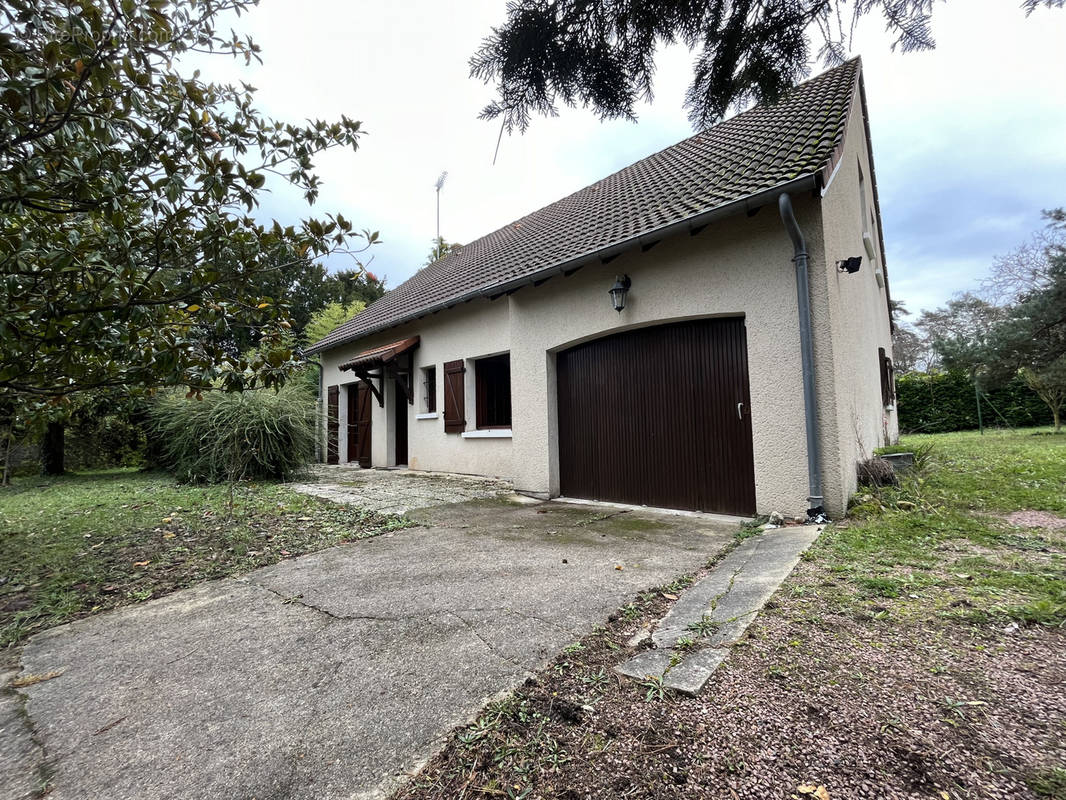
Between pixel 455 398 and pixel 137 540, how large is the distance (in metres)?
4.94

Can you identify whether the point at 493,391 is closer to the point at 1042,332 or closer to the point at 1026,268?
the point at 1042,332

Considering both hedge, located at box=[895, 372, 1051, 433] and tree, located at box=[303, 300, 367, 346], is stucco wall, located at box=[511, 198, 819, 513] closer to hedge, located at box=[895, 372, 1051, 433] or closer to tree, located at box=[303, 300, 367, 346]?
tree, located at box=[303, 300, 367, 346]

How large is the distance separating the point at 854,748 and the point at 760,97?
2.58 m

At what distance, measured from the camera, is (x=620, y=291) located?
5195 millimetres

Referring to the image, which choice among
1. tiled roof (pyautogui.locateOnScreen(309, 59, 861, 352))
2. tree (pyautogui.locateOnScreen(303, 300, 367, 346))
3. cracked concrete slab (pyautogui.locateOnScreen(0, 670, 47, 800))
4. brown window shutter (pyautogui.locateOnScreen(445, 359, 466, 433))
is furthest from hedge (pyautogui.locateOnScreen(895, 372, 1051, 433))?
cracked concrete slab (pyautogui.locateOnScreen(0, 670, 47, 800))

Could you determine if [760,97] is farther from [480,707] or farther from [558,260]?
[558,260]

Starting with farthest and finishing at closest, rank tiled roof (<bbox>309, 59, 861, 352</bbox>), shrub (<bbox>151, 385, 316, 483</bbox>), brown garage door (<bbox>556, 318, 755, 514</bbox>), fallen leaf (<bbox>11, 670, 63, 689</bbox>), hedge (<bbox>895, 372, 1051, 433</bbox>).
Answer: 1. hedge (<bbox>895, 372, 1051, 433</bbox>)
2. shrub (<bbox>151, 385, 316, 483</bbox>)
3. brown garage door (<bbox>556, 318, 755, 514</bbox>)
4. tiled roof (<bbox>309, 59, 861, 352</bbox>)
5. fallen leaf (<bbox>11, 670, 63, 689</bbox>)

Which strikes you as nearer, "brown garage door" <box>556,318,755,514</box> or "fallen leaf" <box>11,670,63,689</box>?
"fallen leaf" <box>11,670,63,689</box>

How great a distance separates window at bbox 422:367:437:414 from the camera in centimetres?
929

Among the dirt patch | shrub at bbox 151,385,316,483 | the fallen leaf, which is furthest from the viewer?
shrub at bbox 151,385,316,483

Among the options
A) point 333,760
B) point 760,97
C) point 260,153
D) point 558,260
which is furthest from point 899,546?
point 260,153

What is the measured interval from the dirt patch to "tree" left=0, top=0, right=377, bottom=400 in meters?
5.37

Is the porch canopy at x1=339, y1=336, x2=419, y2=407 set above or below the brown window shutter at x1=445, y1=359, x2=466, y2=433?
above

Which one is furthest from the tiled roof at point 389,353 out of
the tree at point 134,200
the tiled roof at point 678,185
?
the tree at point 134,200
